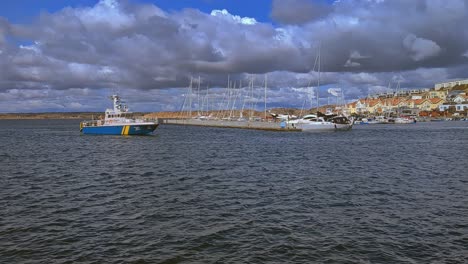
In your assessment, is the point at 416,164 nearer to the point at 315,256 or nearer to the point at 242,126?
the point at 315,256

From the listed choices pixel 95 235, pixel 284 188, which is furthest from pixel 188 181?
pixel 95 235

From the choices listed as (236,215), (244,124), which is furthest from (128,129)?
(236,215)

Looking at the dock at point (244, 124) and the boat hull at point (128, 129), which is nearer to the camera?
the boat hull at point (128, 129)

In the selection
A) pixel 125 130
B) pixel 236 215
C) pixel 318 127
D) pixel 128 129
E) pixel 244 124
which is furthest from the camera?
pixel 244 124

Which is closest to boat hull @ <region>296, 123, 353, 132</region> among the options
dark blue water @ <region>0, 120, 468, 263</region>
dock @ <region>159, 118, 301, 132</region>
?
dock @ <region>159, 118, 301, 132</region>

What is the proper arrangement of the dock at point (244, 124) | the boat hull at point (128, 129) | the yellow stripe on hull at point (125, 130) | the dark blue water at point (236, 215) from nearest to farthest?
the dark blue water at point (236, 215), the boat hull at point (128, 129), the yellow stripe on hull at point (125, 130), the dock at point (244, 124)

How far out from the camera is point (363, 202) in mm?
20328

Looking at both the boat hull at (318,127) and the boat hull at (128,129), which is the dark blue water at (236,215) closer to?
the boat hull at (128,129)

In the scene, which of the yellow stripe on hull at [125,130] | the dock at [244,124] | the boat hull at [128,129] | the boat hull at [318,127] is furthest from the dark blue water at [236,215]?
the dock at [244,124]

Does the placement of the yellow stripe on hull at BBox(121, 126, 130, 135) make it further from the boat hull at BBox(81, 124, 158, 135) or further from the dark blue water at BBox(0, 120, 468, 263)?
the dark blue water at BBox(0, 120, 468, 263)

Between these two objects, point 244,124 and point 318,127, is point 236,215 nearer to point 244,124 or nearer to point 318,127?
point 318,127

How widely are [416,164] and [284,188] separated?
57.9 ft

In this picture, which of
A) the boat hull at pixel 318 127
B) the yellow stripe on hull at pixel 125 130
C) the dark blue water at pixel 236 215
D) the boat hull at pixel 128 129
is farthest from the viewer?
the boat hull at pixel 318 127

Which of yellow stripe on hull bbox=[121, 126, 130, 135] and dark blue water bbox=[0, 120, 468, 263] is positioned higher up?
yellow stripe on hull bbox=[121, 126, 130, 135]
